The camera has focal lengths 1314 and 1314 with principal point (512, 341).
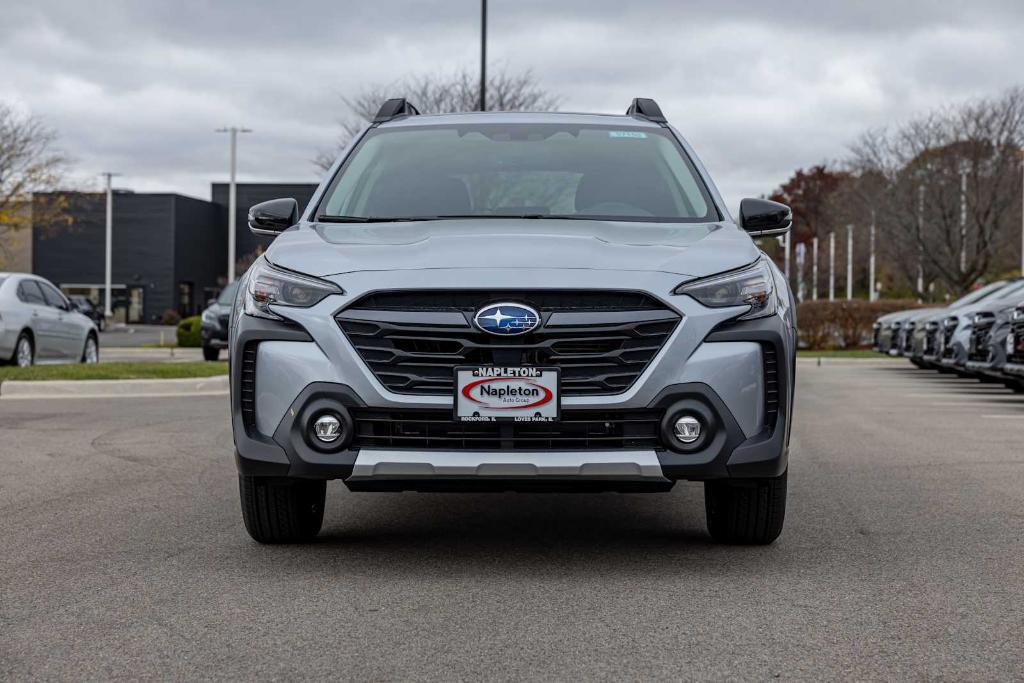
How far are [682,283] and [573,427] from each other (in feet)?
2.22

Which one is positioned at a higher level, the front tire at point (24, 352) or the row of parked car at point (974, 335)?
the row of parked car at point (974, 335)

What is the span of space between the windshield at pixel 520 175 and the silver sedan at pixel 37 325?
12.1 meters

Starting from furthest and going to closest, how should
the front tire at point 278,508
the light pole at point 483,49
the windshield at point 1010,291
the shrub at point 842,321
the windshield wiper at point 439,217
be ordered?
the shrub at point 842,321, the light pole at point 483,49, the windshield at point 1010,291, the windshield wiper at point 439,217, the front tire at point 278,508

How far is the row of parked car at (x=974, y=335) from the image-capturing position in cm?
1474

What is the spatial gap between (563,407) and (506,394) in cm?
22

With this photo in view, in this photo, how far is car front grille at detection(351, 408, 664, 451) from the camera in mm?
4871

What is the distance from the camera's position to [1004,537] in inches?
234

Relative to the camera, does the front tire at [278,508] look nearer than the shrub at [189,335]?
Yes

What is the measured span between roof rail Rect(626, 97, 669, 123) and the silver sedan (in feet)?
40.2

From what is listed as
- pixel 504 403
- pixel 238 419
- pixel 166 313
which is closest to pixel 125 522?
pixel 238 419

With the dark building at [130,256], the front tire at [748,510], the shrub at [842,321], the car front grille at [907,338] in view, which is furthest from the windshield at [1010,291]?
the dark building at [130,256]

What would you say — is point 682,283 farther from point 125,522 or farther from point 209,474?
point 209,474

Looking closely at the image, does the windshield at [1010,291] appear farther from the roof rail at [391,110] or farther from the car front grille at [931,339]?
the roof rail at [391,110]

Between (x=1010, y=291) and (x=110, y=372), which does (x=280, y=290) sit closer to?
(x=110, y=372)
